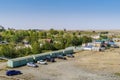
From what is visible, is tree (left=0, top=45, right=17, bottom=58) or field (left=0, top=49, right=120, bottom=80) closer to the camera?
field (left=0, top=49, right=120, bottom=80)

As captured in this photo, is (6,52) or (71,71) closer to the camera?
(71,71)

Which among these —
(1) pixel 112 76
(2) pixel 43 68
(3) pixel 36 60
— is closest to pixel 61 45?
(3) pixel 36 60

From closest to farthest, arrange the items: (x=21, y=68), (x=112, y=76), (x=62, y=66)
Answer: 1. (x=112, y=76)
2. (x=21, y=68)
3. (x=62, y=66)

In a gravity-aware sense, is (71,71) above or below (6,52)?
below

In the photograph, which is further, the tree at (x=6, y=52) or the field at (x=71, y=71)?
the tree at (x=6, y=52)

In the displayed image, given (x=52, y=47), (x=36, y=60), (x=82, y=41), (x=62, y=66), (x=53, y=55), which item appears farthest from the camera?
(x=82, y=41)

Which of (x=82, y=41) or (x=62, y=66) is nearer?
(x=62, y=66)

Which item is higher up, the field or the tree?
the tree

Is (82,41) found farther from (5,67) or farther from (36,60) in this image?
(5,67)

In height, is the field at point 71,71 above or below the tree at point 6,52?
below
